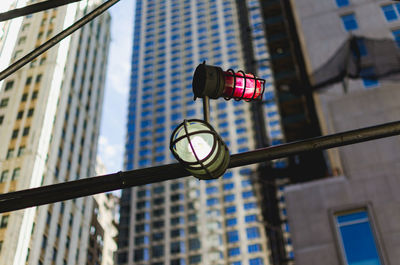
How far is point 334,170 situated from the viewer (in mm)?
20484

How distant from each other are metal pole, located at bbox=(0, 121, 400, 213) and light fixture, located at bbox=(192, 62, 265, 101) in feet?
1.80

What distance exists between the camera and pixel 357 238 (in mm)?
16172

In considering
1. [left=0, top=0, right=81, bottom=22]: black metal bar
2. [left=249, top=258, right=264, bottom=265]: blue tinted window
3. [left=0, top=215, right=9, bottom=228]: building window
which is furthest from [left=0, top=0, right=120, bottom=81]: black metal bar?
[left=249, top=258, right=264, bottom=265]: blue tinted window

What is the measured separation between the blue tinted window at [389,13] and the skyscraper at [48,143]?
29223mm

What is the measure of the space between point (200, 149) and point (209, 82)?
667 millimetres

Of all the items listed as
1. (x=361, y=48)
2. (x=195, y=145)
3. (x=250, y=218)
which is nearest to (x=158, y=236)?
(x=250, y=218)

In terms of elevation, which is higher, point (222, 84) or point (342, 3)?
point (342, 3)

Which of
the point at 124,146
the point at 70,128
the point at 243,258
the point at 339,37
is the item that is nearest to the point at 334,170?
the point at 339,37

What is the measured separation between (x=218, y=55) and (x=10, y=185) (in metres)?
78.5

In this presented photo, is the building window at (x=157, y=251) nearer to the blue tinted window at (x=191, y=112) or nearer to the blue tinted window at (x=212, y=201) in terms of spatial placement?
the blue tinted window at (x=212, y=201)

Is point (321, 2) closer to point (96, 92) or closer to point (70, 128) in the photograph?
point (70, 128)

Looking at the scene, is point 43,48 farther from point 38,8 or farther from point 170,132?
point 170,132

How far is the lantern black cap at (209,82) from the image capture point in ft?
12.2

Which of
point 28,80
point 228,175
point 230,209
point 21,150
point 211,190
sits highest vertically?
point 228,175
